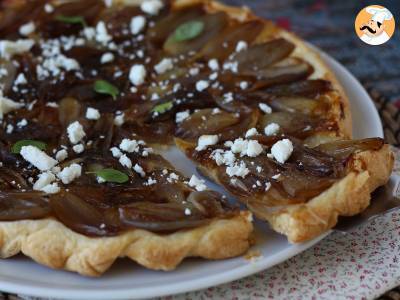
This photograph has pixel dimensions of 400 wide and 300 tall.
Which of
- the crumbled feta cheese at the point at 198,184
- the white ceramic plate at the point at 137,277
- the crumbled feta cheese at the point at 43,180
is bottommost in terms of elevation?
the white ceramic plate at the point at 137,277

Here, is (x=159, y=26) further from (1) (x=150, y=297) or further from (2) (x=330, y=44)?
(1) (x=150, y=297)

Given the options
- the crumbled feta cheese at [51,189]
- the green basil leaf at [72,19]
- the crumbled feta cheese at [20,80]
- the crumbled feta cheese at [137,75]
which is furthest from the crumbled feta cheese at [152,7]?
the crumbled feta cheese at [51,189]

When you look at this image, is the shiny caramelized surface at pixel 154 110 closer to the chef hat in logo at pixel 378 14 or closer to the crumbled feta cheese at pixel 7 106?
the crumbled feta cheese at pixel 7 106

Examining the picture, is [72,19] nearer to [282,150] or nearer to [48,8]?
[48,8]

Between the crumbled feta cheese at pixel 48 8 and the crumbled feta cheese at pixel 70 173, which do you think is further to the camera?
the crumbled feta cheese at pixel 48 8

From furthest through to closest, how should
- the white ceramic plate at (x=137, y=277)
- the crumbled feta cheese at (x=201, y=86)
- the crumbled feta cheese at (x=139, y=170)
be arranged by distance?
the crumbled feta cheese at (x=201, y=86) < the crumbled feta cheese at (x=139, y=170) < the white ceramic plate at (x=137, y=277)

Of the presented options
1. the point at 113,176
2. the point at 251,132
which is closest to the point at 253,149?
the point at 251,132

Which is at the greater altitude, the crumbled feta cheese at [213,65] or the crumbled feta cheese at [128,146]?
the crumbled feta cheese at [128,146]
